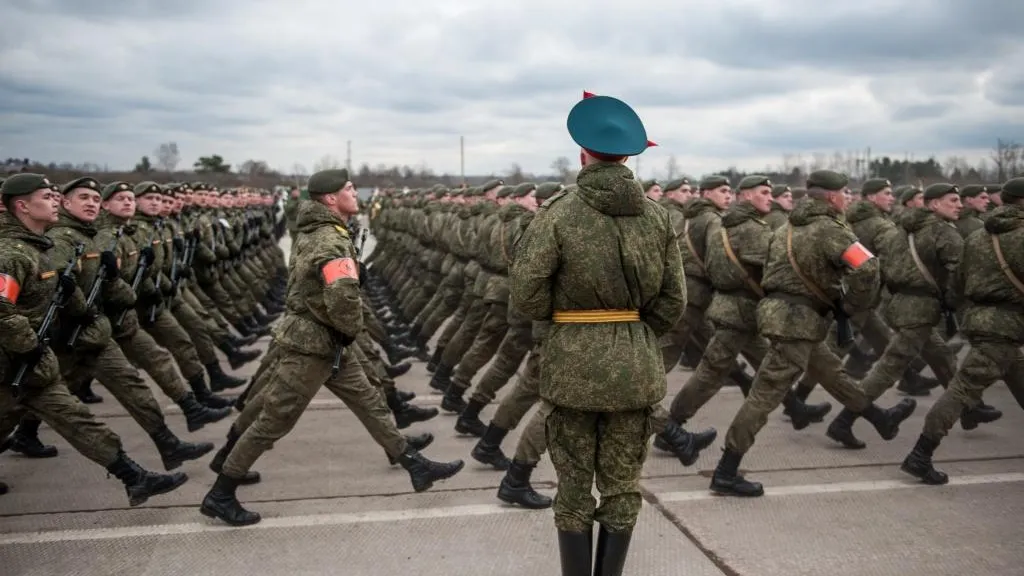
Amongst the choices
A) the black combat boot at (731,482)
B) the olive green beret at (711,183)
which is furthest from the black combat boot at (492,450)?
the olive green beret at (711,183)

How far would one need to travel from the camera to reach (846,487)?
16.8 feet

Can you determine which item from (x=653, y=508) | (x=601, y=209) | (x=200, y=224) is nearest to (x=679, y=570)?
(x=653, y=508)

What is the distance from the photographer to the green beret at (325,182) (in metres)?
4.70

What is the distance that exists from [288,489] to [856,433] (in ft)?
14.1

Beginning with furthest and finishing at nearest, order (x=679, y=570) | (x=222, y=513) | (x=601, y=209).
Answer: (x=222, y=513) < (x=679, y=570) < (x=601, y=209)

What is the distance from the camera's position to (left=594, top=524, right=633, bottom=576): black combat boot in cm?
324

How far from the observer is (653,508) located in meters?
4.74

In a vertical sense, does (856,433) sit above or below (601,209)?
below

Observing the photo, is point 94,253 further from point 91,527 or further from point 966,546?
point 966,546

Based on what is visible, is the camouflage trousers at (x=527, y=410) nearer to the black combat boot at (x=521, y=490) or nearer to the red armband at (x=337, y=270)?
the black combat boot at (x=521, y=490)

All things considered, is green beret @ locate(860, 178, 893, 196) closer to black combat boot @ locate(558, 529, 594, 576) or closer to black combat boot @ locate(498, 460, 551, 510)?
black combat boot @ locate(498, 460, 551, 510)

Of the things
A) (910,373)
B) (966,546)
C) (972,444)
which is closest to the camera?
(966,546)

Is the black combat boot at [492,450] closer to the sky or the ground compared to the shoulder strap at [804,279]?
closer to the ground

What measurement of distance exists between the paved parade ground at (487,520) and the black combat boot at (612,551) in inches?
27.4
